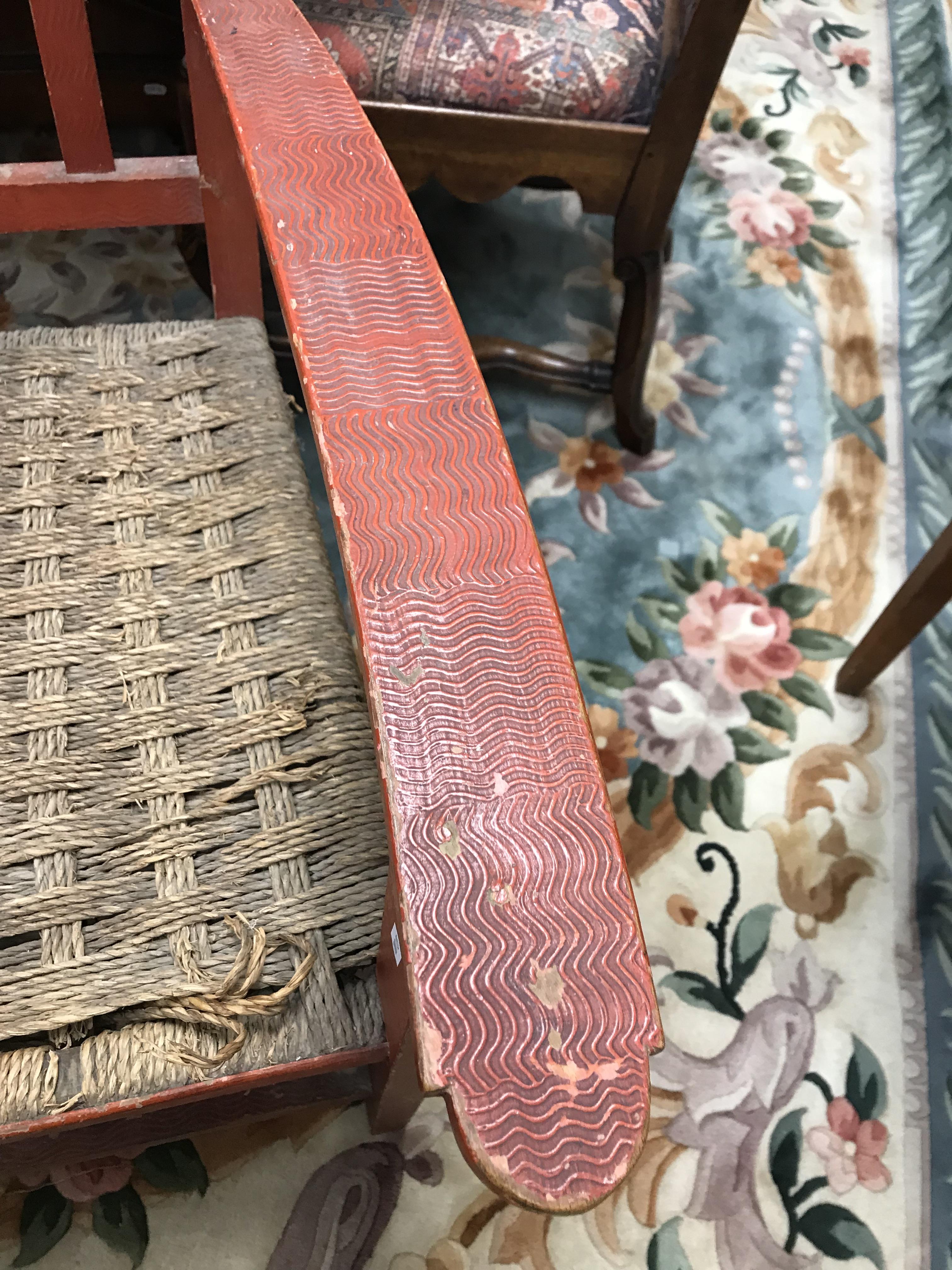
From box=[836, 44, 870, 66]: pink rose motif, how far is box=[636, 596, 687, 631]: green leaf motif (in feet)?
3.73

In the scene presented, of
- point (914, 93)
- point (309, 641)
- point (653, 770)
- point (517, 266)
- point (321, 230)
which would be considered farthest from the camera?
point (914, 93)

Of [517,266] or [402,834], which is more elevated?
[402,834]

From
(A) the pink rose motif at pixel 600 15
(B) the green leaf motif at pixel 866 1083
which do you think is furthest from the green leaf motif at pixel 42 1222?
(A) the pink rose motif at pixel 600 15

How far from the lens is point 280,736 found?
546 millimetres

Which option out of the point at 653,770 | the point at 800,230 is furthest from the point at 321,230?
the point at 800,230

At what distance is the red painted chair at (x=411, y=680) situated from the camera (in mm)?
297

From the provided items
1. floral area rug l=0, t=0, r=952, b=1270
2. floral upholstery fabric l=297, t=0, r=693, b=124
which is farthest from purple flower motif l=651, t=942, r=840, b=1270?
floral upholstery fabric l=297, t=0, r=693, b=124

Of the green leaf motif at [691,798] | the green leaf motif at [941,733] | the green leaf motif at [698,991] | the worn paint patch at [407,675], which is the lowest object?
the green leaf motif at [698,991]

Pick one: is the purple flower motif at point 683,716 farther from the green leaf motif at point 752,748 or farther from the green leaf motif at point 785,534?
the green leaf motif at point 785,534

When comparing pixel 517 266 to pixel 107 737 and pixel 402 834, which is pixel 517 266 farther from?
pixel 402 834

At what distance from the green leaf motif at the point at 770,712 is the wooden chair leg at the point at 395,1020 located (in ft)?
1.94

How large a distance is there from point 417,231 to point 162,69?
1.03 meters

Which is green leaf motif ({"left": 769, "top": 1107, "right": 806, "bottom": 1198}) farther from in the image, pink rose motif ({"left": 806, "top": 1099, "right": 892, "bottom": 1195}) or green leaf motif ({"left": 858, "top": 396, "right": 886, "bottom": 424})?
green leaf motif ({"left": 858, "top": 396, "right": 886, "bottom": 424})

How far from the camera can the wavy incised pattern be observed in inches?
11.5
